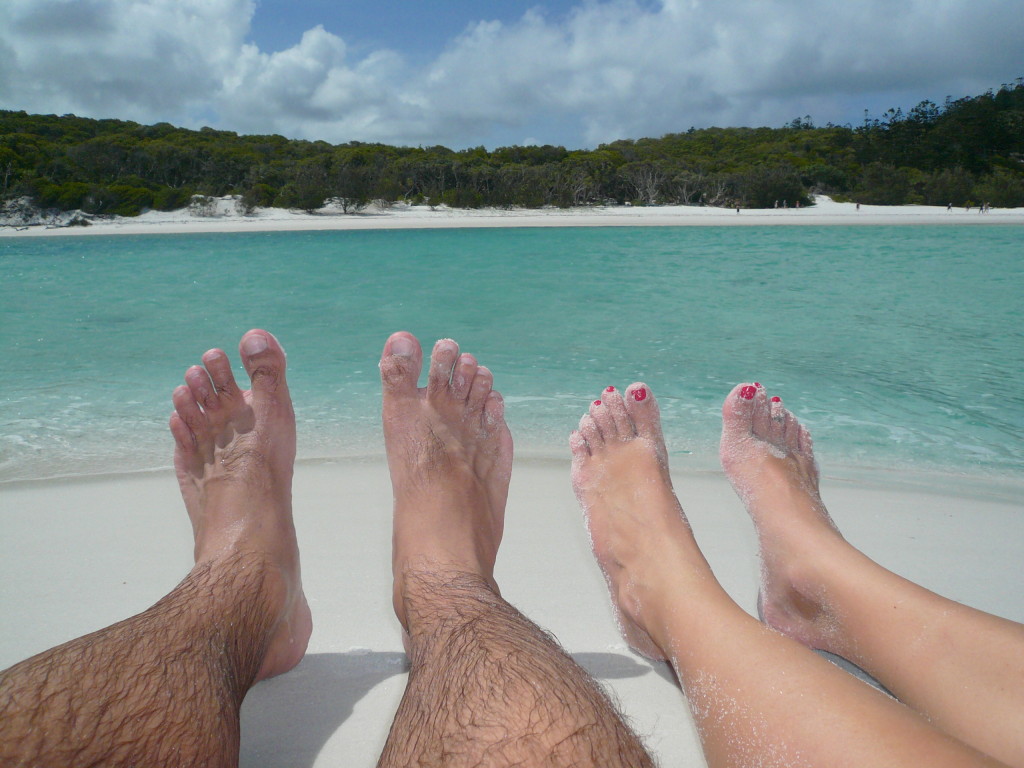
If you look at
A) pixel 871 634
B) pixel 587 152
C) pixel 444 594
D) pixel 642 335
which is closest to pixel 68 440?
pixel 444 594

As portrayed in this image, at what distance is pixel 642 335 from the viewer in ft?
15.3

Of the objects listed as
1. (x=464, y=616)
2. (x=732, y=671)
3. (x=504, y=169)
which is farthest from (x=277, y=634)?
(x=504, y=169)

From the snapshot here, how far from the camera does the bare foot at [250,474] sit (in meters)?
1.20

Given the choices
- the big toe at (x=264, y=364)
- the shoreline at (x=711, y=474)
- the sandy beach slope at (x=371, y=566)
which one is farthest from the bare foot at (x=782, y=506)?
the big toe at (x=264, y=364)

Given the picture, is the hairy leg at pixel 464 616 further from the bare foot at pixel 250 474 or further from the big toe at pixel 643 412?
the big toe at pixel 643 412

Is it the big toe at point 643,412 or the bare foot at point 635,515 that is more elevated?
the big toe at point 643,412

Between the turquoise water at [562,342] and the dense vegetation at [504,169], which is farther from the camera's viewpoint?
the dense vegetation at [504,169]

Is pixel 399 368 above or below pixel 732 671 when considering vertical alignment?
above

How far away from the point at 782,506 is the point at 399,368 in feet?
3.20

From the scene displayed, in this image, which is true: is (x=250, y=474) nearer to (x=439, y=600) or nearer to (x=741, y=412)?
(x=439, y=600)

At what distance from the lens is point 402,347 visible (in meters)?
1.76

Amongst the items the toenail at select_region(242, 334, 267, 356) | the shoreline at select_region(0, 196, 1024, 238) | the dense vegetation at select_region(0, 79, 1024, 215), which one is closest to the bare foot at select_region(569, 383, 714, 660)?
the toenail at select_region(242, 334, 267, 356)

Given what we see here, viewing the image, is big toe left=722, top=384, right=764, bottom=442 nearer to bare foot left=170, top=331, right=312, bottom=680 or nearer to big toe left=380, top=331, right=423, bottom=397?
big toe left=380, top=331, right=423, bottom=397

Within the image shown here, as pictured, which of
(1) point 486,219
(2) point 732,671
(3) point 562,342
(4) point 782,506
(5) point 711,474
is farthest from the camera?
(1) point 486,219
